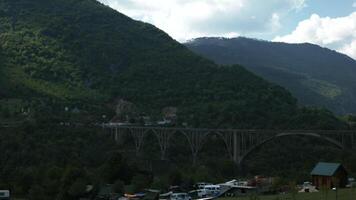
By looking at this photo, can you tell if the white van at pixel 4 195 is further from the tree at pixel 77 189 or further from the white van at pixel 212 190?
the white van at pixel 212 190

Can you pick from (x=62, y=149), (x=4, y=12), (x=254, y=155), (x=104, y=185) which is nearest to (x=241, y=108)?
(x=254, y=155)

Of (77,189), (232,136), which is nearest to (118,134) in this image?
(232,136)

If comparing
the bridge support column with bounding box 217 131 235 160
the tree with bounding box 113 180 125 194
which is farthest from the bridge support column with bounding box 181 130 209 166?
the tree with bounding box 113 180 125 194

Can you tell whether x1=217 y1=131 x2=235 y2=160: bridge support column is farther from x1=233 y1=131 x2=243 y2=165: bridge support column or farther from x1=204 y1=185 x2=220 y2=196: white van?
x1=204 y1=185 x2=220 y2=196: white van

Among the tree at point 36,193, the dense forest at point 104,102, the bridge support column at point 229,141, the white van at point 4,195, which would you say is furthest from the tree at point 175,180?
the bridge support column at point 229,141

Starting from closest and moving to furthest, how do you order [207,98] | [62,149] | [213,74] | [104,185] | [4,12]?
1. [104,185]
2. [62,149]
3. [207,98]
4. [213,74]
5. [4,12]

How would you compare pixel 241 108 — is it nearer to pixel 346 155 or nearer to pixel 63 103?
pixel 63 103
